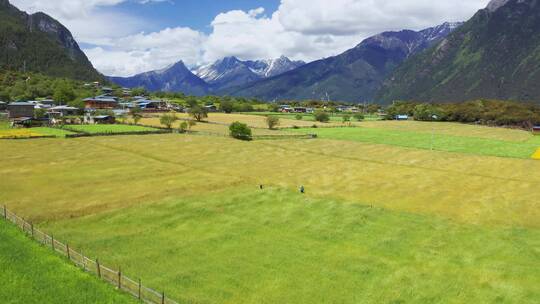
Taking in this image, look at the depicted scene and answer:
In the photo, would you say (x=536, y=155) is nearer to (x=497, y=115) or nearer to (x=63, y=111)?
(x=497, y=115)

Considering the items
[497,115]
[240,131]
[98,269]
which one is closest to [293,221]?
[98,269]

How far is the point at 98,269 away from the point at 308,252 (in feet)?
59.5

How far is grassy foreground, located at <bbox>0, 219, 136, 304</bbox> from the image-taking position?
1192 inches

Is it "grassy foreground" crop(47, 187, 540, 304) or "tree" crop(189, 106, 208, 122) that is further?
"tree" crop(189, 106, 208, 122)

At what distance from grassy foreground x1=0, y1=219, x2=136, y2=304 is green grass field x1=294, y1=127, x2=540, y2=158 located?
90.1m

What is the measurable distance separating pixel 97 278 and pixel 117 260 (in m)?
4.20

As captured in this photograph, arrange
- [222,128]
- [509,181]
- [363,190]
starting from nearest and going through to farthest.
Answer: [363,190] < [509,181] < [222,128]

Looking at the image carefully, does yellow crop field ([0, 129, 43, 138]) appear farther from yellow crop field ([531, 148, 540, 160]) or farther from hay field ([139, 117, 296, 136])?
yellow crop field ([531, 148, 540, 160])

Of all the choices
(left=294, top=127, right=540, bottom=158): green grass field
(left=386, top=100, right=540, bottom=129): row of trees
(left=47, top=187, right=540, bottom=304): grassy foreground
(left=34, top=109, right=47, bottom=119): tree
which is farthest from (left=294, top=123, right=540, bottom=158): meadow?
(left=34, top=109, right=47, bottom=119): tree

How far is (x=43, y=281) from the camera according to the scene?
32.6 m

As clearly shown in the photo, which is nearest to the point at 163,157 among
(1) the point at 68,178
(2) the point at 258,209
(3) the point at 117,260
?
(1) the point at 68,178

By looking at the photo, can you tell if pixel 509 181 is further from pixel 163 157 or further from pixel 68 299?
pixel 68 299

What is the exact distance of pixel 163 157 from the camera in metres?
85.9

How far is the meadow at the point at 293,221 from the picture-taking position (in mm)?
35031
